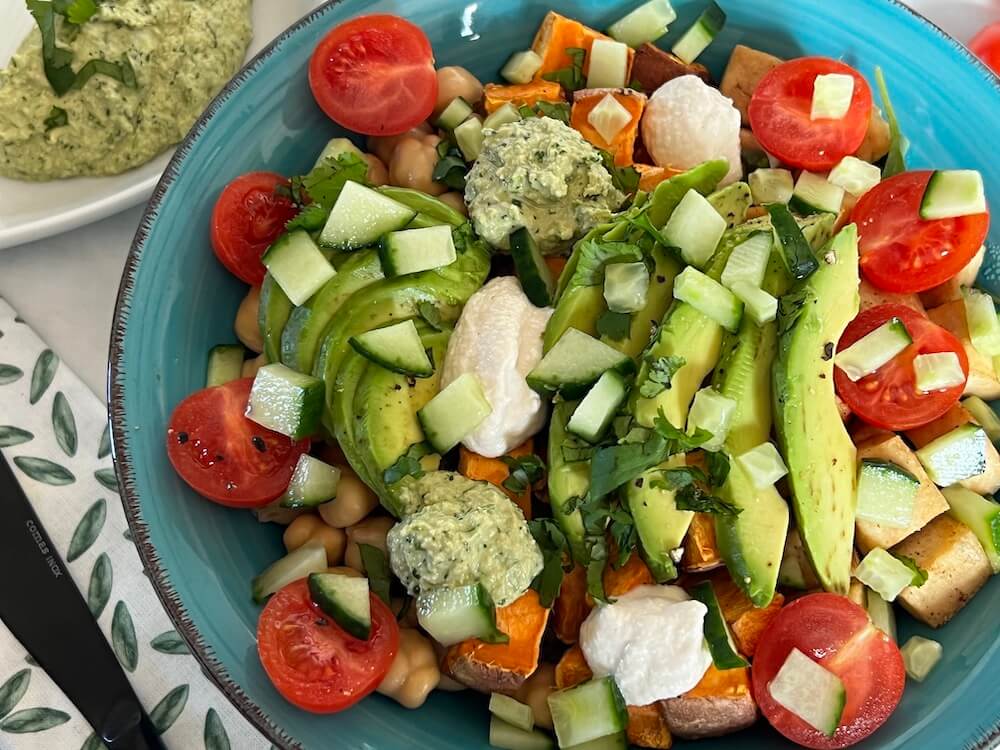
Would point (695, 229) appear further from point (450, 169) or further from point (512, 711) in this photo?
point (512, 711)

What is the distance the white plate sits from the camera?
2662 millimetres

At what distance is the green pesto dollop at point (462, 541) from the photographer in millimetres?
1867

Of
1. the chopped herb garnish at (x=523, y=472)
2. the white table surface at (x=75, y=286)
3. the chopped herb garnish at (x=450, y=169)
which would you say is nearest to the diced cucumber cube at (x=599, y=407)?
the chopped herb garnish at (x=523, y=472)

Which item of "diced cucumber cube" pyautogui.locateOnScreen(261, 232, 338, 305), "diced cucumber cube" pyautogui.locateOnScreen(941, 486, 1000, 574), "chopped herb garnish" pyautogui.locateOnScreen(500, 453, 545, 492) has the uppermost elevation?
"diced cucumber cube" pyautogui.locateOnScreen(941, 486, 1000, 574)

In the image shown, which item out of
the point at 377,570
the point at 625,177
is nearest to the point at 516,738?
the point at 377,570

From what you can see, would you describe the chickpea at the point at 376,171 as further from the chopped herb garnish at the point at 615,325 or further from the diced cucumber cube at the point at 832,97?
the diced cucumber cube at the point at 832,97

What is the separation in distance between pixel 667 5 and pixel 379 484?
1458mm

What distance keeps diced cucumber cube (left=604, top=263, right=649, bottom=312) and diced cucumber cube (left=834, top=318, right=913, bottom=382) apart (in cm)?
46

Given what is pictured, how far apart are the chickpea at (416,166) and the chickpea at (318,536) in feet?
2.75

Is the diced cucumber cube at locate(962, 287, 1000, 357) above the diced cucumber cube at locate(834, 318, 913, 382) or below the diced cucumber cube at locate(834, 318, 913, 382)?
above

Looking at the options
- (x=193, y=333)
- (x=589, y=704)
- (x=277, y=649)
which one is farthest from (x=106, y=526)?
(x=589, y=704)

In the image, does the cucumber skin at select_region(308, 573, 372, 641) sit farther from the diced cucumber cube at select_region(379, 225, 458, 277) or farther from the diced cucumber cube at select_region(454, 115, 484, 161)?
the diced cucumber cube at select_region(454, 115, 484, 161)

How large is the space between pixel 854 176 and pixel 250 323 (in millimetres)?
1475

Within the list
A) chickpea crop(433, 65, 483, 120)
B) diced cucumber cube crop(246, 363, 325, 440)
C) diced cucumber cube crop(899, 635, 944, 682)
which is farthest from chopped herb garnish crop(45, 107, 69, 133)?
diced cucumber cube crop(899, 635, 944, 682)
